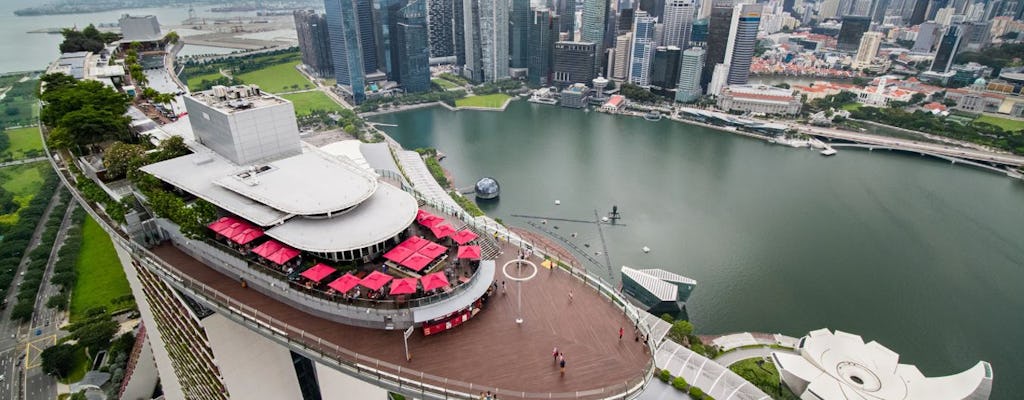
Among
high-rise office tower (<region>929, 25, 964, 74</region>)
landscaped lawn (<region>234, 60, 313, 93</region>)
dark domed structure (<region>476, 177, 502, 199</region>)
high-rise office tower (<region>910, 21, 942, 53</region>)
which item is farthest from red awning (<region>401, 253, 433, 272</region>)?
high-rise office tower (<region>910, 21, 942, 53</region>)

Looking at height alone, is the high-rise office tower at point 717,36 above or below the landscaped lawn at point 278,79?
above

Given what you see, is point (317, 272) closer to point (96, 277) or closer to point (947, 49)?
point (96, 277)

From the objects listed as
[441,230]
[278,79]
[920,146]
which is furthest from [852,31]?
[441,230]

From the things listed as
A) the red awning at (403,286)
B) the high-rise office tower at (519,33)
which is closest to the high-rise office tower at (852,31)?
the high-rise office tower at (519,33)

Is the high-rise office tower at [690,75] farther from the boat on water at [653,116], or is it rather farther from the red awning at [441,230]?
the red awning at [441,230]

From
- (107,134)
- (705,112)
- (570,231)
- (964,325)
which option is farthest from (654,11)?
(107,134)

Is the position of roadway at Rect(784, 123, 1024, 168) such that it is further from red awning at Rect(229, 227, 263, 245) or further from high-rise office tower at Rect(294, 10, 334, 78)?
high-rise office tower at Rect(294, 10, 334, 78)
